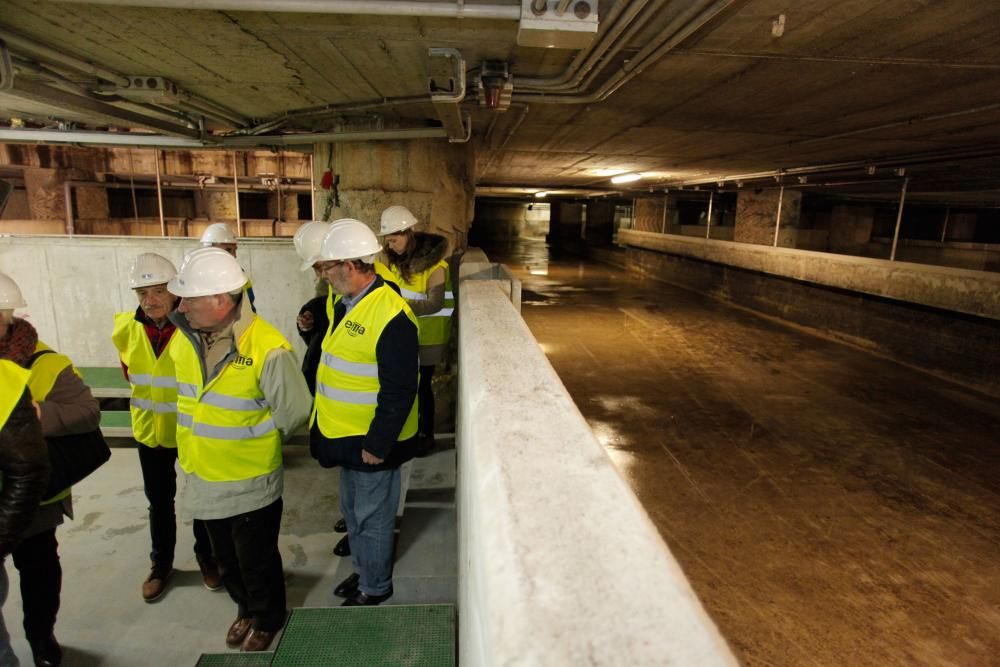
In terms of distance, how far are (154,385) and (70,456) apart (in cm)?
58

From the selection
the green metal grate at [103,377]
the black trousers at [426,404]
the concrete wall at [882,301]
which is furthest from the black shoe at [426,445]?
the concrete wall at [882,301]

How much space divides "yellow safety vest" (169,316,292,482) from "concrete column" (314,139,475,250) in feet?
10.2

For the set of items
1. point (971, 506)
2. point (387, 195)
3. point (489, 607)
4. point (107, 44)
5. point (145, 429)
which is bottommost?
point (971, 506)

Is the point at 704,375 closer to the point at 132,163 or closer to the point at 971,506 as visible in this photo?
the point at 971,506

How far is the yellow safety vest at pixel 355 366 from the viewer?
2584mm

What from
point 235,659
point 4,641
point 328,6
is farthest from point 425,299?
point 4,641

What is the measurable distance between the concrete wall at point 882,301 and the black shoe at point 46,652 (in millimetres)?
9079

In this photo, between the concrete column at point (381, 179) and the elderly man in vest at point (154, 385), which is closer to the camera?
the elderly man in vest at point (154, 385)

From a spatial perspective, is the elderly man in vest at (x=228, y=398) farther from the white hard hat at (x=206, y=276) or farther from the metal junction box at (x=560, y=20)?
the metal junction box at (x=560, y=20)

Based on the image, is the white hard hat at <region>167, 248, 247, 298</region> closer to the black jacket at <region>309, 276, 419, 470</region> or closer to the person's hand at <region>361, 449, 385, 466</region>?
the black jacket at <region>309, 276, 419, 470</region>

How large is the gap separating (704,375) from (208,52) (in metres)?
6.25

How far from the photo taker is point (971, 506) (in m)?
4.00

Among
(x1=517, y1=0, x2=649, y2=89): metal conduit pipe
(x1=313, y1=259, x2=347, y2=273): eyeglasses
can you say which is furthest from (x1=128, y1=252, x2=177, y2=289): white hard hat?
(x1=517, y1=0, x2=649, y2=89): metal conduit pipe

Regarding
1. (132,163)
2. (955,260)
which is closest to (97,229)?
(132,163)
